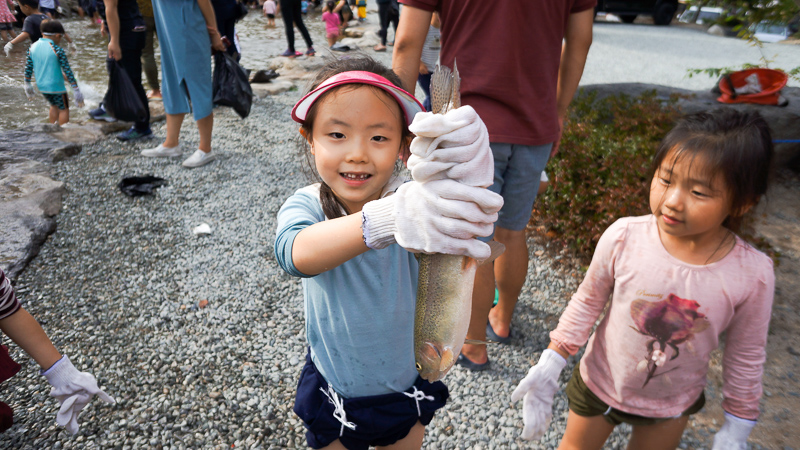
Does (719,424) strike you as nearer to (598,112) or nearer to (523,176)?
(523,176)

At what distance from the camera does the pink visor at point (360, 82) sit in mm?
1332

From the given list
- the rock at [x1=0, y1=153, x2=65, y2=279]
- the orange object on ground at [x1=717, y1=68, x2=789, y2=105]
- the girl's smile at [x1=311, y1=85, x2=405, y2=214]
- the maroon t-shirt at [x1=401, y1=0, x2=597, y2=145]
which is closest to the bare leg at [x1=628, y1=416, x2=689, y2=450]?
the maroon t-shirt at [x1=401, y1=0, x2=597, y2=145]

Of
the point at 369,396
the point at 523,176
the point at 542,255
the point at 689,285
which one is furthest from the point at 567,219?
the point at 369,396

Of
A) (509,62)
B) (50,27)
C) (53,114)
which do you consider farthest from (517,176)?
(53,114)

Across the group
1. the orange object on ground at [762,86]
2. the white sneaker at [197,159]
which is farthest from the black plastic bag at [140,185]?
the orange object on ground at [762,86]

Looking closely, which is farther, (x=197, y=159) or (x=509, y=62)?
(x=197, y=159)

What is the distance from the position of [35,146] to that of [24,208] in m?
1.95

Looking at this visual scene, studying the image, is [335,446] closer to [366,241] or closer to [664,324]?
[366,241]

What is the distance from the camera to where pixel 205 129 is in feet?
18.4

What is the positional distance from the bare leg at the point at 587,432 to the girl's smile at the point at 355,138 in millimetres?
1397

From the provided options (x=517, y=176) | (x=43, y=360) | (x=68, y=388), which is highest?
(x=517, y=176)

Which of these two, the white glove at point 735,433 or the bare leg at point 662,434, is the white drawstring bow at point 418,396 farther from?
the white glove at point 735,433

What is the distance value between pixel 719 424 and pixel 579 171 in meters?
2.15

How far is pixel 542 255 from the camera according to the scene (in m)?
4.21
